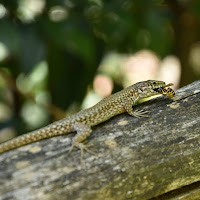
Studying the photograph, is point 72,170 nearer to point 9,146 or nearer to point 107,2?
point 9,146

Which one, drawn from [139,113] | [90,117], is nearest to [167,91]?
[139,113]

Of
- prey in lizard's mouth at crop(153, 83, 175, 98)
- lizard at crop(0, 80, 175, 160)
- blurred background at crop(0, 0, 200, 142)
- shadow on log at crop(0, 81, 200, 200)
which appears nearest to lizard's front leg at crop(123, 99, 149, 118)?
lizard at crop(0, 80, 175, 160)

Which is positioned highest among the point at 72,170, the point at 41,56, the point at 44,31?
the point at 44,31

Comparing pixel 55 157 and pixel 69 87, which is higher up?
Answer: pixel 69 87

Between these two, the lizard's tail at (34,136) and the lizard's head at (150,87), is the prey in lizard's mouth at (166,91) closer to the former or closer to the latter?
the lizard's head at (150,87)

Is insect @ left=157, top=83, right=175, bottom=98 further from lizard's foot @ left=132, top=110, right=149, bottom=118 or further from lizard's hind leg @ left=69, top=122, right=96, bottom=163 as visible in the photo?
lizard's hind leg @ left=69, top=122, right=96, bottom=163

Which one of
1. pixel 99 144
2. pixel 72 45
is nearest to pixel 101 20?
pixel 72 45

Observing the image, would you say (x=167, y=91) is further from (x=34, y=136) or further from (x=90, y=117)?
(x=34, y=136)
